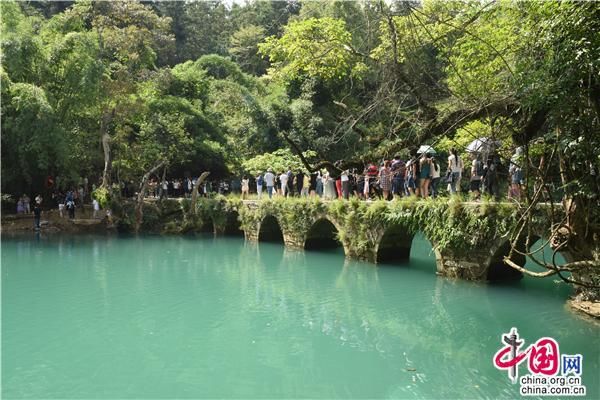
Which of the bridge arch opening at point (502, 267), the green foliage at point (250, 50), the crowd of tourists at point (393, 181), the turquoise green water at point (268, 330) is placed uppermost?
the green foliage at point (250, 50)

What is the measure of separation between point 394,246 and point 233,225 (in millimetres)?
10751

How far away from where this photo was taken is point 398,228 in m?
15.8

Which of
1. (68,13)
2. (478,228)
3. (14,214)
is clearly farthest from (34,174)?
(478,228)

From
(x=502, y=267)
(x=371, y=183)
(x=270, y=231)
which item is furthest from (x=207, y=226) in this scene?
(x=502, y=267)

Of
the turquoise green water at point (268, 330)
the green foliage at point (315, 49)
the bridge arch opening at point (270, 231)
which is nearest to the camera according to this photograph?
the turquoise green water at point (268, 330)

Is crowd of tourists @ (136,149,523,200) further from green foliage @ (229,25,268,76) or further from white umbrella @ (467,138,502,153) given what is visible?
green foliage @ (229,25,268,76)

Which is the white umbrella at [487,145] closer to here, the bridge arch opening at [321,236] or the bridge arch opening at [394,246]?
the bridge arch opening at [394,246]

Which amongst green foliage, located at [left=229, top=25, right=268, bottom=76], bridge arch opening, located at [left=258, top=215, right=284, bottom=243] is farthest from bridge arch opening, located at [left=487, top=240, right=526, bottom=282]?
green foliage, located at [left=229, top=25, right=268, bottom=76]

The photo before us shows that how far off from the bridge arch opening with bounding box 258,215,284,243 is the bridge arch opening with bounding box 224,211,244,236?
2486 millimetres

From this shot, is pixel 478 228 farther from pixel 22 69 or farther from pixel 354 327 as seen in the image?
pixel 22 69

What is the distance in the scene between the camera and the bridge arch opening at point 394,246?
52.7 ft

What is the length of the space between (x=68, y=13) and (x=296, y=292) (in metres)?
21.8
